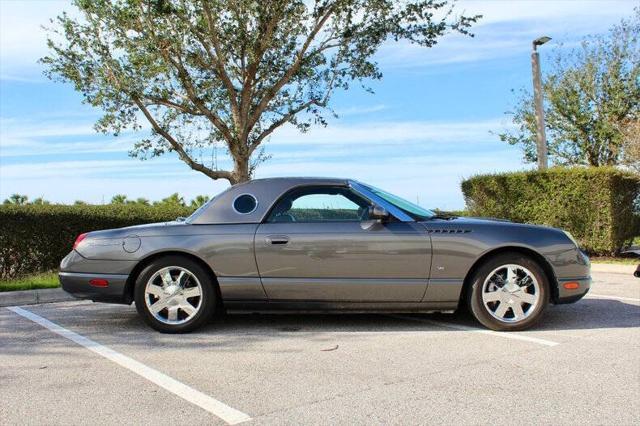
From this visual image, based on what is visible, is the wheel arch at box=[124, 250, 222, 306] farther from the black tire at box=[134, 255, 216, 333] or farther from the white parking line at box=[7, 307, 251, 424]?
the white parking line at box=[7, 307, 251, 424]

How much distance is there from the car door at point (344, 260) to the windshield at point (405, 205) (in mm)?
200

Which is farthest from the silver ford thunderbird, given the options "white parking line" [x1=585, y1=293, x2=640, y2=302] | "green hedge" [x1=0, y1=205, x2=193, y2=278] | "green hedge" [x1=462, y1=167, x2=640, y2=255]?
"green hedge" [x1=462, y1=167, x2=640, y2=255]

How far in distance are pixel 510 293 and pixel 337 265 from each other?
5.37ft

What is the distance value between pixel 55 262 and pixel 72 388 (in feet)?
24.9

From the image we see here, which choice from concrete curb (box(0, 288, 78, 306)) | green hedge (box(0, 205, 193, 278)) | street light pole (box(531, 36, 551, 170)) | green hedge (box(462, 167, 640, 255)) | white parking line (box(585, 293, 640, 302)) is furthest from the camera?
street light pole (box(531, 36, 551, 170))

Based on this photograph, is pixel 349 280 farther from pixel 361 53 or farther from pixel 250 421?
pixel 361 53

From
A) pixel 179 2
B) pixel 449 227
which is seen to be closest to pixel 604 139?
pixel 179 2

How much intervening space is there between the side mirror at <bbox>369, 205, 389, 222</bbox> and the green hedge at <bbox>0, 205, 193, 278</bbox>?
754cm

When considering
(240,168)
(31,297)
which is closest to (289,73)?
(240,168)

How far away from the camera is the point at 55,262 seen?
1080 cm

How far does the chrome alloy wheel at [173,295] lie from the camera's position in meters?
5.51

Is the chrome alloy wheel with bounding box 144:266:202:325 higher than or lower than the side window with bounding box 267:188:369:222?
lower

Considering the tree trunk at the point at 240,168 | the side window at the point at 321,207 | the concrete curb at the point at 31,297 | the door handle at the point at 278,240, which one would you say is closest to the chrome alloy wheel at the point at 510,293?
the side window at the point at 321,207

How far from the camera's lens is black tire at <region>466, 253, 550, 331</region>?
17.8ft
